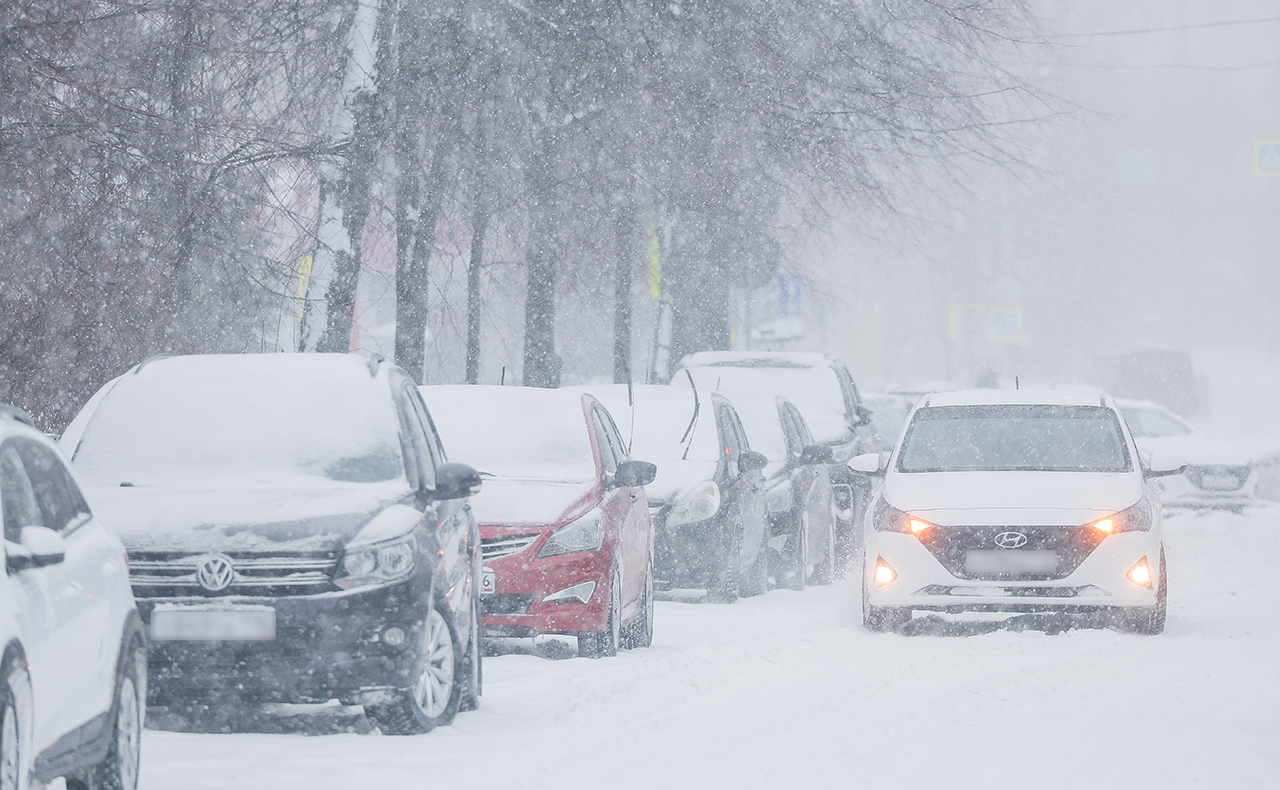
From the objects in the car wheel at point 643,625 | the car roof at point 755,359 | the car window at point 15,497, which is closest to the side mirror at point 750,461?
the car wheel at point 643,625

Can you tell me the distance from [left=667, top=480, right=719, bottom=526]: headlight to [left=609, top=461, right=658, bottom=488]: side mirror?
256 cm

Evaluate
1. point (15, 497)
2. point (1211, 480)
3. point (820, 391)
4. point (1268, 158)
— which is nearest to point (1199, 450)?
point (1211, 480)

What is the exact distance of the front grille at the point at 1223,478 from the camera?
23.1m

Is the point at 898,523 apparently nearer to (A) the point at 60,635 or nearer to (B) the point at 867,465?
(B) the point at 867,465

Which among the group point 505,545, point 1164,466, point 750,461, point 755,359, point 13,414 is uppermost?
point 755,359

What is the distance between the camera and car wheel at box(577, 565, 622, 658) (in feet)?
32.4

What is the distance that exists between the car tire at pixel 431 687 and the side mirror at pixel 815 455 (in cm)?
756

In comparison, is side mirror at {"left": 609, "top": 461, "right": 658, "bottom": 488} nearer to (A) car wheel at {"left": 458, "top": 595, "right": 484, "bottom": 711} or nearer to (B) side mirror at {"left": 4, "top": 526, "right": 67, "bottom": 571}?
(A) car wheel at {"left": 458, "top": 595, "right": 484, "bottom": 711}

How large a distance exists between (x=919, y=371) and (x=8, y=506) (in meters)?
82.4

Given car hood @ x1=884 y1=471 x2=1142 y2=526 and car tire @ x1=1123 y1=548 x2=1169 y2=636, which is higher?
car hood @ x1=884 y1=471 x2=1142 y2=526

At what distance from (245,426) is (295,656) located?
4.32 ft

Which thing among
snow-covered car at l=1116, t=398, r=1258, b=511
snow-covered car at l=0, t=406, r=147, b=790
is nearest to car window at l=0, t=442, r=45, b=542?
snow-covered car at l=0, t=406, r=147, b=790

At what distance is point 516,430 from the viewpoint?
35.8 feet

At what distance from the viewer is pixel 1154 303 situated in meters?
85.2
